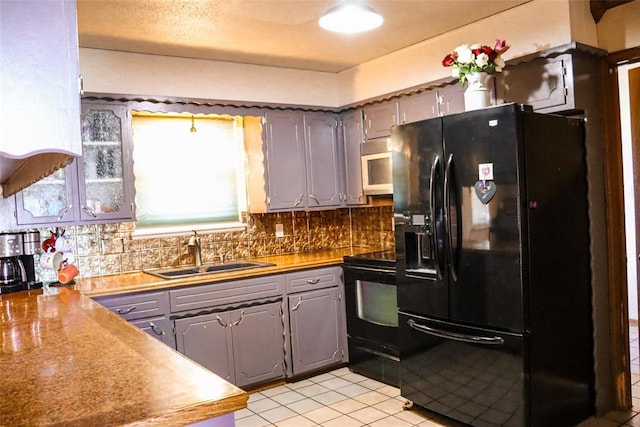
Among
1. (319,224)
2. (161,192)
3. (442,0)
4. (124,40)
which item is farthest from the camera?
(319,224)

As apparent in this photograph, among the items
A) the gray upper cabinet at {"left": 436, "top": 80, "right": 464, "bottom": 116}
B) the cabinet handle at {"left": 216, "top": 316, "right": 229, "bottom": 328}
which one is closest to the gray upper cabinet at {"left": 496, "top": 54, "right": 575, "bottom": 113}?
the gray upper cabinet at {"left": 436, "top": 80, "right": 464, "bottom": 116}

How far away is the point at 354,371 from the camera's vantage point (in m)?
3.99

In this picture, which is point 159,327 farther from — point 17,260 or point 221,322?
point 17,260

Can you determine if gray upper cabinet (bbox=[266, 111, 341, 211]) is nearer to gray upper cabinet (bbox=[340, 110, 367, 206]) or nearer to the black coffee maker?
gray upper cabinet (bbox=[340, 110, 367, 206])

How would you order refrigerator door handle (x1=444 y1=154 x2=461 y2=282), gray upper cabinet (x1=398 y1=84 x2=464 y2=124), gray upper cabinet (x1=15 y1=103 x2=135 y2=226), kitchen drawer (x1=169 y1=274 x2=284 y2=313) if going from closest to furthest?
1. refrigerator door handle (x1=444 y1=154 x2=461 y2=282)
2. gray upper cabinet (x1=15 y1=103 x2=135 y2=226)
3. kitchen drawer (x1=169 y1=274 x2=284 y2=313)
4. gray upper cabinet (x1=398 y1=84 x2=464 y2=124)

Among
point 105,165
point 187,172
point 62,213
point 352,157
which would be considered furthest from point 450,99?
point 62,213

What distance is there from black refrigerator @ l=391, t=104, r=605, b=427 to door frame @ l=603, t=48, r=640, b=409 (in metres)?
0.24

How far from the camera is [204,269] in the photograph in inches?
156

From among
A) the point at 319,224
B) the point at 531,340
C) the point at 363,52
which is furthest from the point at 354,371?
the point at 363,52

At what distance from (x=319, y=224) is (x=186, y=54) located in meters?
1.89

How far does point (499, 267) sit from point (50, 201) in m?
2.72

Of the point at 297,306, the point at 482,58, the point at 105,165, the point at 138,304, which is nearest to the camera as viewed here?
the point at 482,58

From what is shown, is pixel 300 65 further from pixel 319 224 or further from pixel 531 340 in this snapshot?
pixel 531 340

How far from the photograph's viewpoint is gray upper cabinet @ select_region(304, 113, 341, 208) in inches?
169
